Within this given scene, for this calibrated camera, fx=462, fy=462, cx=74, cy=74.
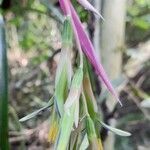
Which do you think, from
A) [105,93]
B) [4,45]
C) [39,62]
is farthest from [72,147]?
[39,62]

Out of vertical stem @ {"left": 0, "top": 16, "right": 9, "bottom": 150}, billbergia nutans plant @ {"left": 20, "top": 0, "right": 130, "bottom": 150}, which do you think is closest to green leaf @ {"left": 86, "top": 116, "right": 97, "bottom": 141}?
billbergia nutans plant @ {"left": 20, "top": 0, "right": 130, "bottom": 150}

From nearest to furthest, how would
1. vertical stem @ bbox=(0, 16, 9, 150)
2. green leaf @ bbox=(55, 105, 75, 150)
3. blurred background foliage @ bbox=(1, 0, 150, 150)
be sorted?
green leaf @ bbox=(55, 105, 75, 150) → vertical stem @ bbox=(0, 16, 9, 150) → blurred background foliage @ bbox=(1, 0, 150, 150)

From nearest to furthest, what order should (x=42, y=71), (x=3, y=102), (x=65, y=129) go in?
(x=65, y=129) < (x=3, y=102) < (x=42, y=71)

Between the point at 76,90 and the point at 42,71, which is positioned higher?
the point at 76,90

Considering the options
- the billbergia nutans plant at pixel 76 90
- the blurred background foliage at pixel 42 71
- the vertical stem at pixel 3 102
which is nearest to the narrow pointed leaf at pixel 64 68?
the billbergia nutans plant at pixel 76 90

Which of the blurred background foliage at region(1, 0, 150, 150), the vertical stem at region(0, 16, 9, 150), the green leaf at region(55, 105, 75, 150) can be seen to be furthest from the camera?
the blurred background foliage at region(1, 0, 150, 150)

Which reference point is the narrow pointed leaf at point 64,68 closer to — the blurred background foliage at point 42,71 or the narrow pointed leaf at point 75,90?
the narrow pointed leaf at point 75,90

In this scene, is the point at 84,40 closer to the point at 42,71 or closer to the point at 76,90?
the point at 76,90

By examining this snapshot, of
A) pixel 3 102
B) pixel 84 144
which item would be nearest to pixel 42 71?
pixel 3 102

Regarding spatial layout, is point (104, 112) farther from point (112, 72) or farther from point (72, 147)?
point (72, 147)

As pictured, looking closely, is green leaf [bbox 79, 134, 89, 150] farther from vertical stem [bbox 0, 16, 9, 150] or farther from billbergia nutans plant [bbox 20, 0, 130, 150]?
vertical stem [bbox 0, 16, 9, 150]

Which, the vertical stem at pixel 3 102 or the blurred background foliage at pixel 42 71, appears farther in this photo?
the blurred background foliage at pixel 42 71
